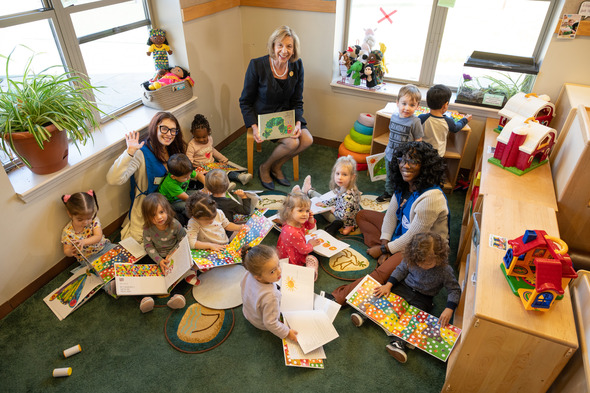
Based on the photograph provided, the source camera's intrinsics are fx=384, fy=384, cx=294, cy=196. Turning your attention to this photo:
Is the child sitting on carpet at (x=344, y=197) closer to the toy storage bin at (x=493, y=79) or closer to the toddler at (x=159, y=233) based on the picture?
the toddler at (x=159, y=233)

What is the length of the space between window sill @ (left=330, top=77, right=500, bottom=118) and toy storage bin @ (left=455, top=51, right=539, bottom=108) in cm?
6

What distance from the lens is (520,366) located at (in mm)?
1593

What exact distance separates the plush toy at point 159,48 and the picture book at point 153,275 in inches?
64.1

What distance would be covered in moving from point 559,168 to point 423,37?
175 centimetres

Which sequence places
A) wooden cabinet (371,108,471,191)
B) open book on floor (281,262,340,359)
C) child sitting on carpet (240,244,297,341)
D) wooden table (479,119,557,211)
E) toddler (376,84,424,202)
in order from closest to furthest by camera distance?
child sitting on carpet (240,244,297,341) < open book on floor (281,262,340,359) < wooden table (479,119,557,211) < toddler (376,84,424,202) < wooden cabinet (371,108,471,191)

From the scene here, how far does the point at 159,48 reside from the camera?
124 inches

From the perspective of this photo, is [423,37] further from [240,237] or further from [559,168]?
[240,237]

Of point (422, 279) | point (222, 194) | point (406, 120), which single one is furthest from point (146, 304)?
point (406, 120)

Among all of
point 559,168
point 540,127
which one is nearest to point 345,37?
point 540,127

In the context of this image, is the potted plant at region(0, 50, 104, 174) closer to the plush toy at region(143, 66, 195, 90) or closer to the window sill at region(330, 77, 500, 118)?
the plush toy at region(143, 66, 195, 90)

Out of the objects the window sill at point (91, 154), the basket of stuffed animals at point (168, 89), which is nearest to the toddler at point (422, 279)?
the window sill at point (91, 154)

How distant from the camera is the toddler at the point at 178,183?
2.72 m

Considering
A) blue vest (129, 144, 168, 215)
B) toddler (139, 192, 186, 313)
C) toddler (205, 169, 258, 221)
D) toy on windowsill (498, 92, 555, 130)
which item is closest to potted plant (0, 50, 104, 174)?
blue vest (129, 144, 168, 215)

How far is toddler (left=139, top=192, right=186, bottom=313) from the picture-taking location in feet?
7.60
